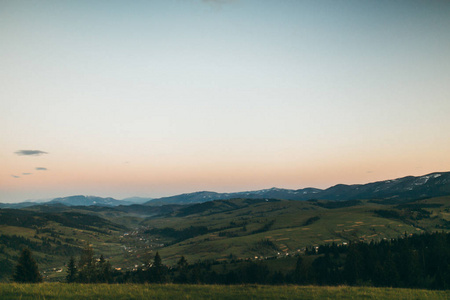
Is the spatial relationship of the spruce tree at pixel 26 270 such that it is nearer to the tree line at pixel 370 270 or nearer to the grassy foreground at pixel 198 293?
the tree line at pixel 370 270

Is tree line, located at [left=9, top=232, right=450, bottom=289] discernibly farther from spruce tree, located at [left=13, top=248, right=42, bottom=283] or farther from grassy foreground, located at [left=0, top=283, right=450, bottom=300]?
grassy foreground, located at [left=0, top=283, right=450, bottom=300]

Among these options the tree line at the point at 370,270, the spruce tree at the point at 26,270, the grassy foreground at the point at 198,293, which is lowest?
the tree line at the point at 370,270

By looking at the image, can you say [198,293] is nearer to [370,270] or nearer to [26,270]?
[26,270]

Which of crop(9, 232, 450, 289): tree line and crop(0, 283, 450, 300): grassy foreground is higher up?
crop(0, 283, 450, 300): grassy foreground

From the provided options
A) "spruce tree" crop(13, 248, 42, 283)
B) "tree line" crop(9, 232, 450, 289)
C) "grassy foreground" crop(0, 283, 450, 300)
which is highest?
"grassy foreground" crop(0, 283, 450, 300)

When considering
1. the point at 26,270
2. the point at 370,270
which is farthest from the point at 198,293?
the point at 370,270

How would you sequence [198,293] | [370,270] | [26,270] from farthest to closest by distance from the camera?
[370,270] → [26,270] → [198,293]

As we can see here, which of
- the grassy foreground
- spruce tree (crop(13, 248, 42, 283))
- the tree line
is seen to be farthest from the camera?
the tree line

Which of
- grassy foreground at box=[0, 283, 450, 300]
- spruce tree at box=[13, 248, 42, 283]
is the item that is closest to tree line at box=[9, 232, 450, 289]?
spruce tree at box=[13, 248, 42, 283]

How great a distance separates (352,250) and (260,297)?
3503 inches

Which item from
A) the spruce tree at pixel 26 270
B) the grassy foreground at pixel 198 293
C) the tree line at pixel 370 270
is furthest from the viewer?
the tree line at pixel 370 270

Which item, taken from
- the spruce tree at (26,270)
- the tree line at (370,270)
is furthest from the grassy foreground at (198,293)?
the spruce tree at (26,270)

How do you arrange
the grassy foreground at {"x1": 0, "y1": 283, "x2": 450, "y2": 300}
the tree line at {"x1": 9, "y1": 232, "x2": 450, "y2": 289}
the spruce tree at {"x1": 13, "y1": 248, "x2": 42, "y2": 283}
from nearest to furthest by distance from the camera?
the grassy foreground at {"x1": 0, "y1": 283, "x2": 450, "y2": 300}
the spruce tree at {"x1": 13, "y1": 248, "x2": 42, "y2": 283}
the tree line at {"x1": 9, "y1": 232, "x2": 450, "y2": 289}

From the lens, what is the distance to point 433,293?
81.1ft
